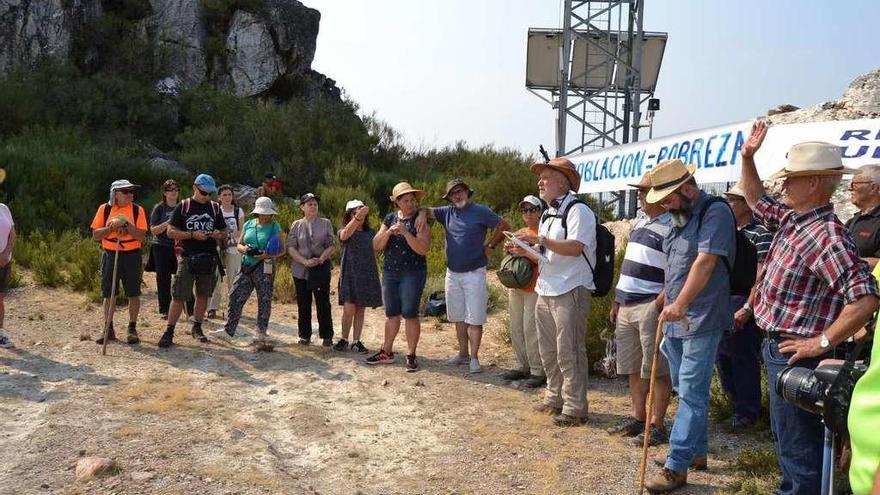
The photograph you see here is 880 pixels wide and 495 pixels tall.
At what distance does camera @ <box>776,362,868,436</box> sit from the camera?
5.59ft

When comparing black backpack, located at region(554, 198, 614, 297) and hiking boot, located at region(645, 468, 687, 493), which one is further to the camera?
black backpack, located at region(554, 198, 614, 297)

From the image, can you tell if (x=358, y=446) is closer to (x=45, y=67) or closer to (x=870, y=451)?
Answer: (x=870, y=451)

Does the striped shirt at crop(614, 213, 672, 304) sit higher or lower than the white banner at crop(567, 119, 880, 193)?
lower

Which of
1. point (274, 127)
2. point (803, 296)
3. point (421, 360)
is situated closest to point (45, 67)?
point (274, 127)

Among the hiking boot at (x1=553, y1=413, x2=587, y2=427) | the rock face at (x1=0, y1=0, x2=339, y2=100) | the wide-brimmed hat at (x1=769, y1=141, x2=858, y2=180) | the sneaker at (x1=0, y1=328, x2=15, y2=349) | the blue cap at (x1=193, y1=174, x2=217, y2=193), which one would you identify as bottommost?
the hiking boot at (x1=553, y1=413, x2=587, y2=427)

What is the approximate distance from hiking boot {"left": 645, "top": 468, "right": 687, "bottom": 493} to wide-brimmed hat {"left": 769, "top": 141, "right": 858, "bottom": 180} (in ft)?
5.81

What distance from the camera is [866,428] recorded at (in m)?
1.16

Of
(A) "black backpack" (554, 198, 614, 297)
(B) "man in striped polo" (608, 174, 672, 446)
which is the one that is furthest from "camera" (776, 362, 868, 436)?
(A) "black backpack" (554, 198, 614, 297)

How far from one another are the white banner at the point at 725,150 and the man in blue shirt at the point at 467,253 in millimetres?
1752

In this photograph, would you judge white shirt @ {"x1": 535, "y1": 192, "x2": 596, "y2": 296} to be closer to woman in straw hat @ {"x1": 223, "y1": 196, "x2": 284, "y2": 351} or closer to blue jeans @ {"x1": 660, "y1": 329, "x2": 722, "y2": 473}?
blue jeans @ {"x1": 660, "y1": 329, "x2": 722, "y2": 473}

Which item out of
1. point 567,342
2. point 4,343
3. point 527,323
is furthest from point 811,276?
point 4,343

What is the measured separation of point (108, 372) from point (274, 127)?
11814 millimetres

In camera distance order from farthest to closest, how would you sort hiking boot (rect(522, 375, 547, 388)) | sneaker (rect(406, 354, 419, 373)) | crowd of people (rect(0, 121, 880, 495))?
sneaker (rect(406, 354, 419, 373)) < hiking boot (rect(522, 375, 547, 388)) < crowd of people (rect(0, 121, 880, 495))

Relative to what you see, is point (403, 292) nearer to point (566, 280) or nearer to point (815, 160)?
point (566, 280)
